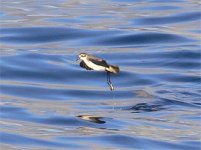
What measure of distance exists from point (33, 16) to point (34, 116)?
20.5 ft

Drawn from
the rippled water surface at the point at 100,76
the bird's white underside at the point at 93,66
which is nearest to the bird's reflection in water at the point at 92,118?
the rippled water surface at the point at 100,76

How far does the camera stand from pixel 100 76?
1130 cm

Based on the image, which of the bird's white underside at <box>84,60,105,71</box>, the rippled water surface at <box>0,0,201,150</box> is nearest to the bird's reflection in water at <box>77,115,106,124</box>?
the rippled water surface at <box>0,0,201,150</box>

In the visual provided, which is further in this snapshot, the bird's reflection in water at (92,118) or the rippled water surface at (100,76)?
the bird's reflection in water at (92,118)

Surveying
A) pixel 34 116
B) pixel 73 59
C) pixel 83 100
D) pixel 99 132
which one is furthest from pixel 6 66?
pixel 99 132

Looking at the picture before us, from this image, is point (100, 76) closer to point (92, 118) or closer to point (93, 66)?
point (92, 118)

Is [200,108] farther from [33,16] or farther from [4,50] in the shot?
[33,16]

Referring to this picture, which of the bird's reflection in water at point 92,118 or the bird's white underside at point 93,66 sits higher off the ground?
the bird's white underside at point 93,66

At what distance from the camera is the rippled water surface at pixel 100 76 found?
8.64 metres

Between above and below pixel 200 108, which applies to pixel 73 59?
above

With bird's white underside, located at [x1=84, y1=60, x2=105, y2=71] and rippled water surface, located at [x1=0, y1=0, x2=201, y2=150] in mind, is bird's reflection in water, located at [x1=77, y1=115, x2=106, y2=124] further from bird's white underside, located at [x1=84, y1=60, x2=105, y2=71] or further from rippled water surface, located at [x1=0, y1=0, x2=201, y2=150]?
bird's white underside, located at [x1=84, y1=60, x2=105, y2=71]

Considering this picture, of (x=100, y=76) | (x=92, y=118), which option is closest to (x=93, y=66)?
(x=92, y=118)

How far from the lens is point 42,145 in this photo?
26.8 feet

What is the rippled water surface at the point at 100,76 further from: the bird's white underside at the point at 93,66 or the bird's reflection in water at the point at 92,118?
the bird's white underside at the point at 93,66
